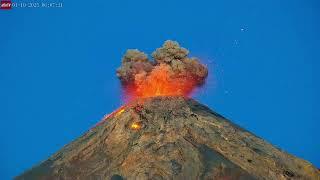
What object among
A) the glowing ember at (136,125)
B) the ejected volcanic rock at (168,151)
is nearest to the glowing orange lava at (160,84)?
the ejected volcanic rock at (168,151)

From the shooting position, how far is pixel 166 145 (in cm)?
7012

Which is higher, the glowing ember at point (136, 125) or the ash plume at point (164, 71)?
the ash plume at point (164, 71)

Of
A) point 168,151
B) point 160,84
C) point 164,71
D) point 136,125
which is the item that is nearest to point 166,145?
point 168,151

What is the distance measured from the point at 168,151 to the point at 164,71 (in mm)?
15002

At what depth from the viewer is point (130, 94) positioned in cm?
8481

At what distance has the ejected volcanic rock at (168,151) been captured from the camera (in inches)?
2625

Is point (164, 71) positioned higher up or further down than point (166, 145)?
higher up

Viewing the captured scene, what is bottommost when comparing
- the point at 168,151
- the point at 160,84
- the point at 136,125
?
the point at 168,151

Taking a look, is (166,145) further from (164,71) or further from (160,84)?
(164,71)

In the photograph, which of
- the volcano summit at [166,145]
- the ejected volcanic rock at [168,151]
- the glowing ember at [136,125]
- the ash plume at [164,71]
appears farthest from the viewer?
the ash plume at [164,71]

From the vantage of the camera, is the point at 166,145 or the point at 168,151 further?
the point at 166,145

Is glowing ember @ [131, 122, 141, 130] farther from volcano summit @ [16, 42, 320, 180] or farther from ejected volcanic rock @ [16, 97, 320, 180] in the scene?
volcano summit @ [16, 42, 320, 180]

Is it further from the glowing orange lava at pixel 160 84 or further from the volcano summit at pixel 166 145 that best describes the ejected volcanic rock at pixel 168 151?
the glowing orange lava at pixel 160 84

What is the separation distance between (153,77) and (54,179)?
2010cm
